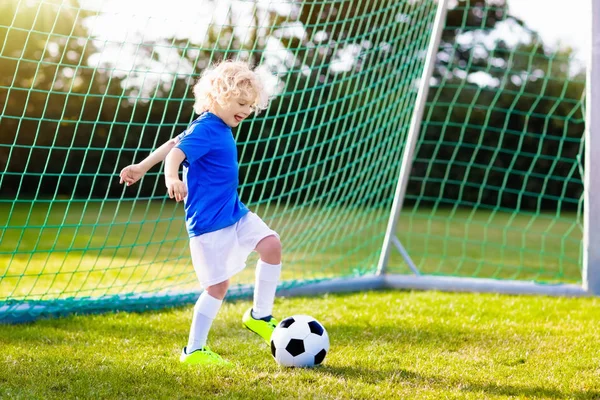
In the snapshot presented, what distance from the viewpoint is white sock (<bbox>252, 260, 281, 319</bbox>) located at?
9.91 feet

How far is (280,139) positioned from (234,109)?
2.45m

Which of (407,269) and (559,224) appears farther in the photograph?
(559,224)

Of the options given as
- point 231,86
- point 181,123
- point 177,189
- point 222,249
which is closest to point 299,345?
point 222,249

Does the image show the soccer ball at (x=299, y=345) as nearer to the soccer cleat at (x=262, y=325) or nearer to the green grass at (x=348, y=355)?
the green grass at (x=348, y=355)

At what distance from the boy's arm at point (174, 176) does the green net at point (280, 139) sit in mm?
617

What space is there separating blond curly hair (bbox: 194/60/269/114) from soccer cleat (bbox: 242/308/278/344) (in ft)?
Result: 2.80

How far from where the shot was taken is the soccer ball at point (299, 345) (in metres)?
2.80

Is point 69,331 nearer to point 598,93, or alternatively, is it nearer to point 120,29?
point 120,29

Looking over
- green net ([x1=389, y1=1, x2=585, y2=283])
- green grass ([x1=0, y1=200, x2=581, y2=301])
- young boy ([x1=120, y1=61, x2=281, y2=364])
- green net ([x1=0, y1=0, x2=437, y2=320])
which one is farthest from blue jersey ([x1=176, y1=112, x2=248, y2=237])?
green net ([x1=389, y1=1, x2=585, y2=283])

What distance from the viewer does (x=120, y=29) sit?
14.0 ft

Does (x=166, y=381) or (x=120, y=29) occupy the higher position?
(x=120, y=29)

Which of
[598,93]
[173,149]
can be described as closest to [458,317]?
[598,93]

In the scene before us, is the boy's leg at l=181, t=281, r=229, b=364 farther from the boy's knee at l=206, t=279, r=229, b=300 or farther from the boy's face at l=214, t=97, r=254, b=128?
the boy's face at l=214, t=97, r=254, b=128

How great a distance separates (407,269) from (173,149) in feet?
11.9
